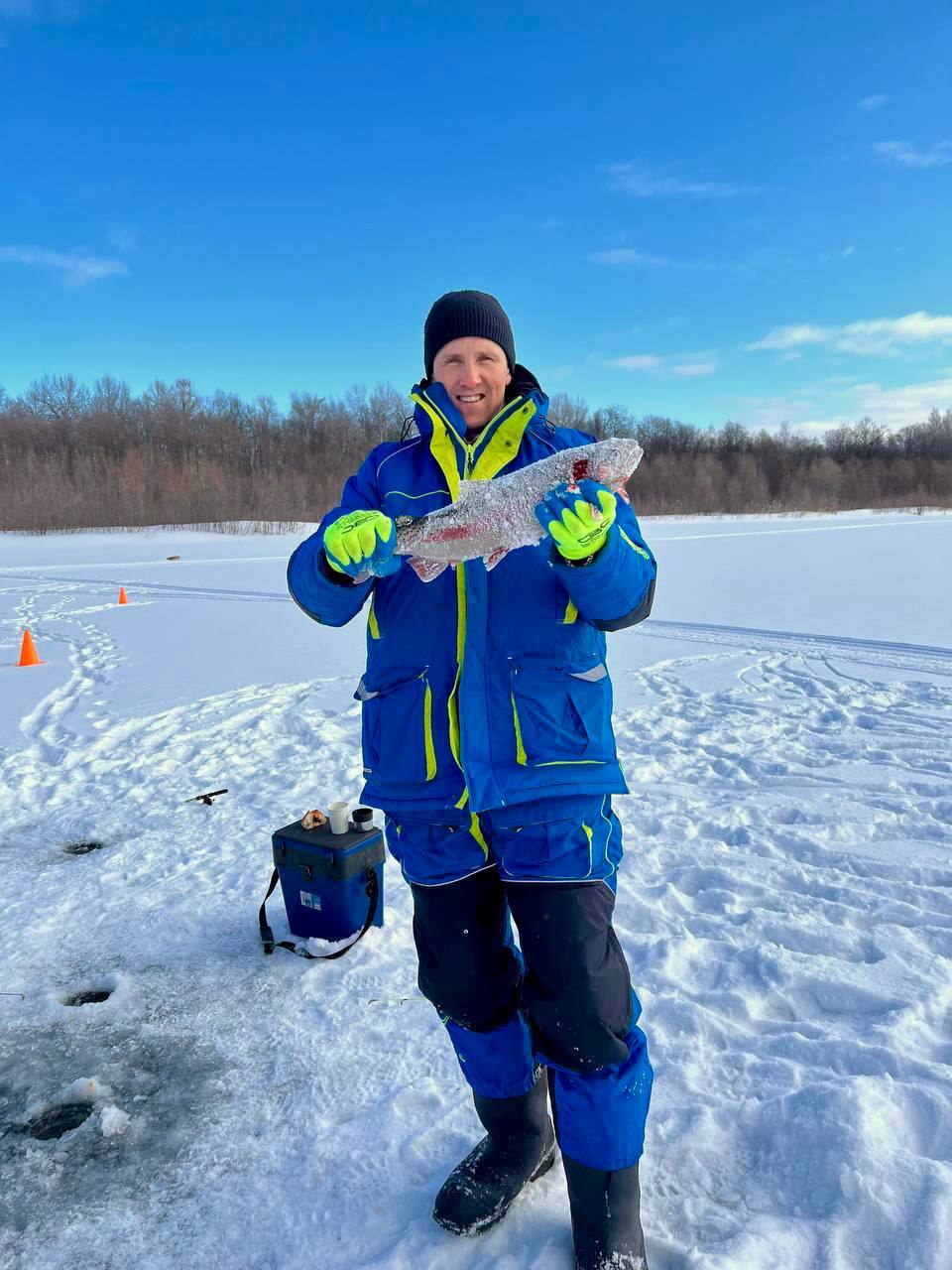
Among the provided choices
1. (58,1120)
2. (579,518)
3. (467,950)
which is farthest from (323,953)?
(579,518)

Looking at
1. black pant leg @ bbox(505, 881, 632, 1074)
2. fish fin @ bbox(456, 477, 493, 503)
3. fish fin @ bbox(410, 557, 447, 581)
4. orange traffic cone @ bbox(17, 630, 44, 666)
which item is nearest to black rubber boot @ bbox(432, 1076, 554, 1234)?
black pant leg @ bbox(505, 881, 632, 1074)

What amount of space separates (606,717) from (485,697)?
334 millimetres

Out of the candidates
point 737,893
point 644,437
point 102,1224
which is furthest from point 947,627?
point 644,437

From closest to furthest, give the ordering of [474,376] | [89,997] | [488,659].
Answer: [488,659] < [474,376] < [89,997]

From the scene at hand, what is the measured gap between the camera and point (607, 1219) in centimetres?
210

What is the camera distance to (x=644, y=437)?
84812mm

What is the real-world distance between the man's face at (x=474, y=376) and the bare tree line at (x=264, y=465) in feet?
136

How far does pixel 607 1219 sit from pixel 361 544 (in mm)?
1888

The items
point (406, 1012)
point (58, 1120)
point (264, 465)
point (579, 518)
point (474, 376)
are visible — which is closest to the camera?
point (579, 518)

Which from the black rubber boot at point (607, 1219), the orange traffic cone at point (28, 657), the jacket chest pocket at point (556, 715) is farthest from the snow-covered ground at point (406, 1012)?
the orange traffic cone at point (28, 657)

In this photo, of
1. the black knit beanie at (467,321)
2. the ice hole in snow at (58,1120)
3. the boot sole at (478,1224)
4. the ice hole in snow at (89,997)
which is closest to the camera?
the boot sole at (478,1224)

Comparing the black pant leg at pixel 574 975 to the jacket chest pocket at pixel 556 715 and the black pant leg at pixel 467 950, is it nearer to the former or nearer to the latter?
the black pant leg at pixel 467 950

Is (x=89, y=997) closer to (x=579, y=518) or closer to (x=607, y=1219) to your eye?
(x=607, y=1219)

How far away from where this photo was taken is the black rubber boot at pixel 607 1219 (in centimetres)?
208
